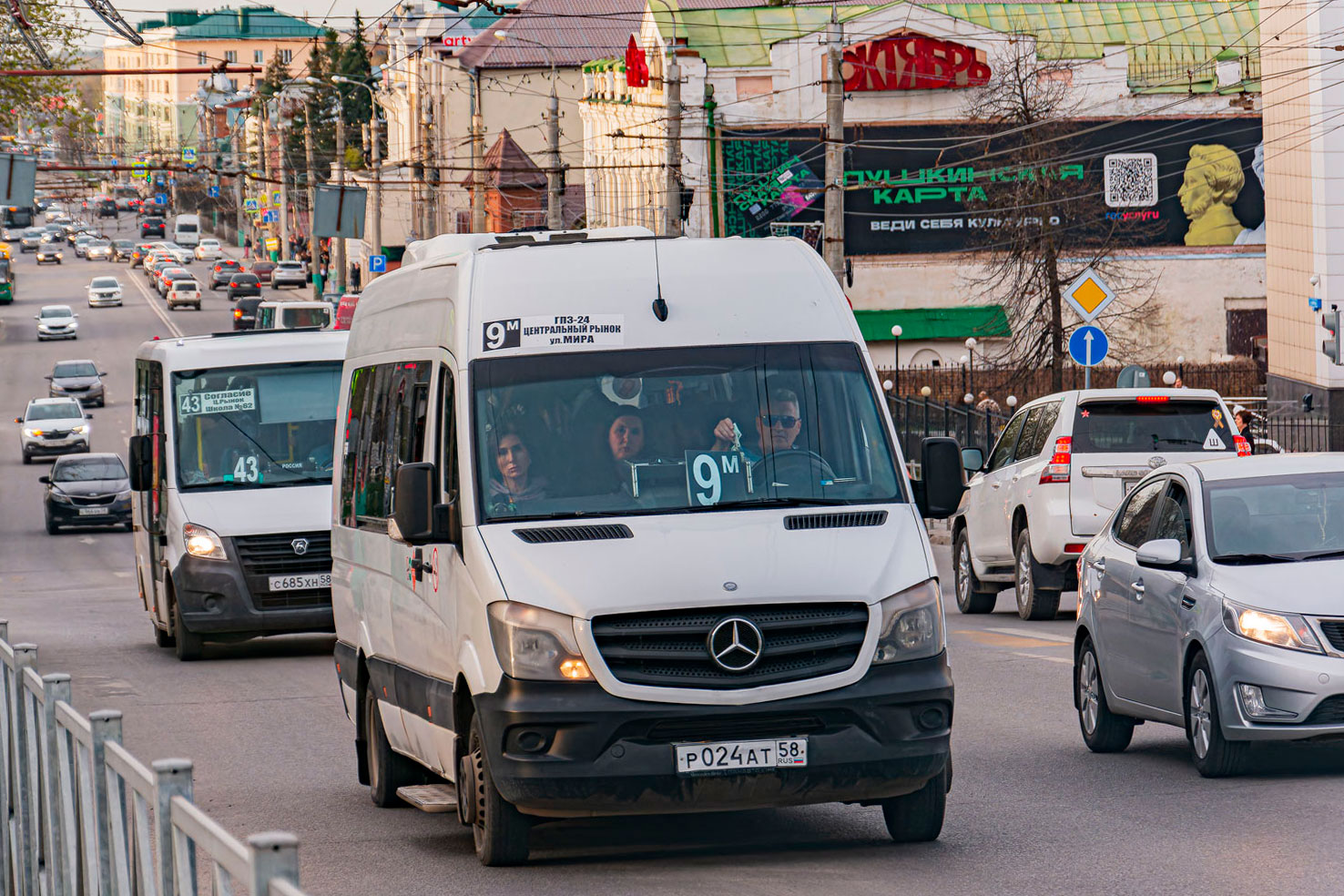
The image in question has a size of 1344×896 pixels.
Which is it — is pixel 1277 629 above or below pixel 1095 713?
above

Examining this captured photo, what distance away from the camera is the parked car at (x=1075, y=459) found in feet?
60.6

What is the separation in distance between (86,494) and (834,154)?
1749cm

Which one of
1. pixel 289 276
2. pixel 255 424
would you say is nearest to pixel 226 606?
pixel 255 424

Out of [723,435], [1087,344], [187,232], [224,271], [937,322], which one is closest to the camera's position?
[723,435]

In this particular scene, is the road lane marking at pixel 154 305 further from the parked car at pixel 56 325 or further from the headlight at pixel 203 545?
the headlight at pixel 203 545

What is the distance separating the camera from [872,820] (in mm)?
9383

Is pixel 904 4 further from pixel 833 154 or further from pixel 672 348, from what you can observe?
pixel 672 348

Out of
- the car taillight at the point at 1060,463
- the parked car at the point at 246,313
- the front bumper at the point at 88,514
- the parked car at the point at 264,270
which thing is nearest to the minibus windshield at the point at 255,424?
the car taillight at the point at 1060,463

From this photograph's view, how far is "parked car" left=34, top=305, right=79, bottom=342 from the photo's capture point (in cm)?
9431

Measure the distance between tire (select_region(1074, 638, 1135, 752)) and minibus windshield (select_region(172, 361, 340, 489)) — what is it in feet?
27.8

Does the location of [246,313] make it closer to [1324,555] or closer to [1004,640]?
[1004,640]

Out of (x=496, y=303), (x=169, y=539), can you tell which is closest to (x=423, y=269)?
(x=496, y=303)

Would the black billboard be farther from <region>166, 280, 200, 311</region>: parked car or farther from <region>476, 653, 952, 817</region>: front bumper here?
<region>476, 653, 952, 817</region>: front bumper

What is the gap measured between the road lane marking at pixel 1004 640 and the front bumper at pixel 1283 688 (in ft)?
24.7
